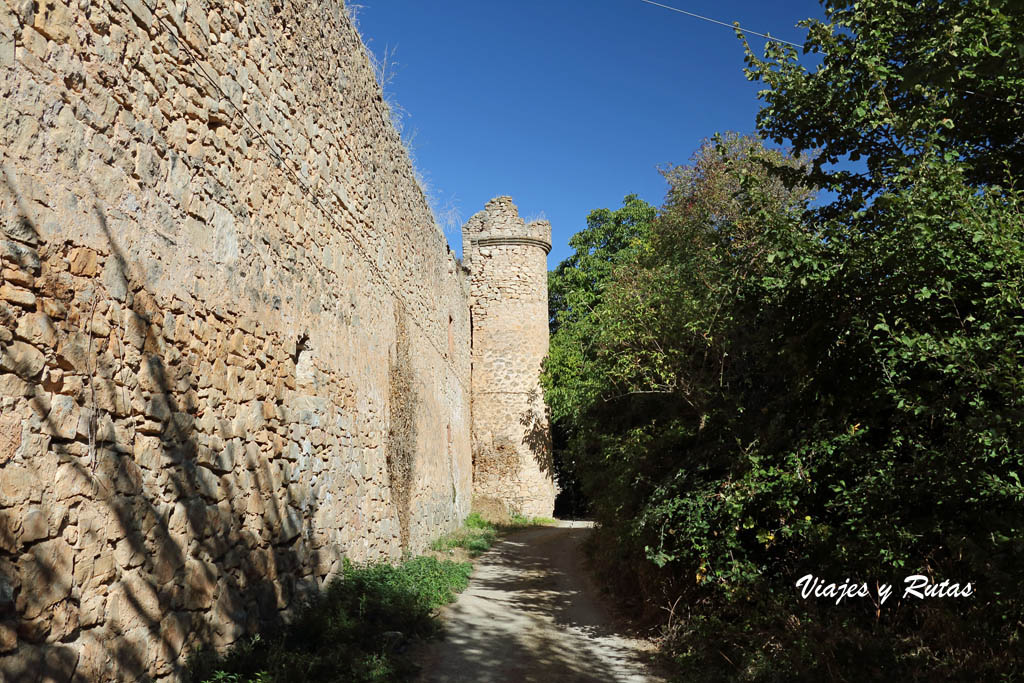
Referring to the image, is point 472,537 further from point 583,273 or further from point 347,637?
point 583,273

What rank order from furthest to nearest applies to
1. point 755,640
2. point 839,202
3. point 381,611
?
1. point 381,611
2. point 839,202
3. point 755,640

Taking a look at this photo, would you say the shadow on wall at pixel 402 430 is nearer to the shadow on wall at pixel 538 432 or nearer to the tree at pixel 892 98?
the tree at pixel 892 98

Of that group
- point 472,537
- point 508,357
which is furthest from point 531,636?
point 508,357

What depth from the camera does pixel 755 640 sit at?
5.73m

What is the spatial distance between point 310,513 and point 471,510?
13074 mm

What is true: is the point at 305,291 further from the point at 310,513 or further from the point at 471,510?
the point at 471,510

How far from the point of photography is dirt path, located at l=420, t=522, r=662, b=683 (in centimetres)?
599

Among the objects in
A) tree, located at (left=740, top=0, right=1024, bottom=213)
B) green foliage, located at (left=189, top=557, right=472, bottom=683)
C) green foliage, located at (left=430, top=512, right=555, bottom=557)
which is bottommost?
green foliage, located at (left=430, top=512, right=555, bottom=557)

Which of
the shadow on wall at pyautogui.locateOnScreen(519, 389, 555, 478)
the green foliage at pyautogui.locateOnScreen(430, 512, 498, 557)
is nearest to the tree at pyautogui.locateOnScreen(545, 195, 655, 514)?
the shadow on wall at pyautogui.locateOnScreen(519, 389, 555, 478)

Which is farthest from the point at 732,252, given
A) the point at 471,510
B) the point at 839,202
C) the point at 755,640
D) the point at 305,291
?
the point at 471,510

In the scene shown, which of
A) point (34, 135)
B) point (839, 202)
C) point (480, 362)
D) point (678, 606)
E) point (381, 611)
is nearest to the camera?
point (34, 135)

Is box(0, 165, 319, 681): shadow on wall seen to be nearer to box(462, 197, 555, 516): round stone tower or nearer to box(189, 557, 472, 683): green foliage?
box(189, 557, 472, 683): green foliage

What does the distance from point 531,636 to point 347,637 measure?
2241 millimetres

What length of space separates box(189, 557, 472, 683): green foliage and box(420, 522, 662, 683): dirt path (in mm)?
300
